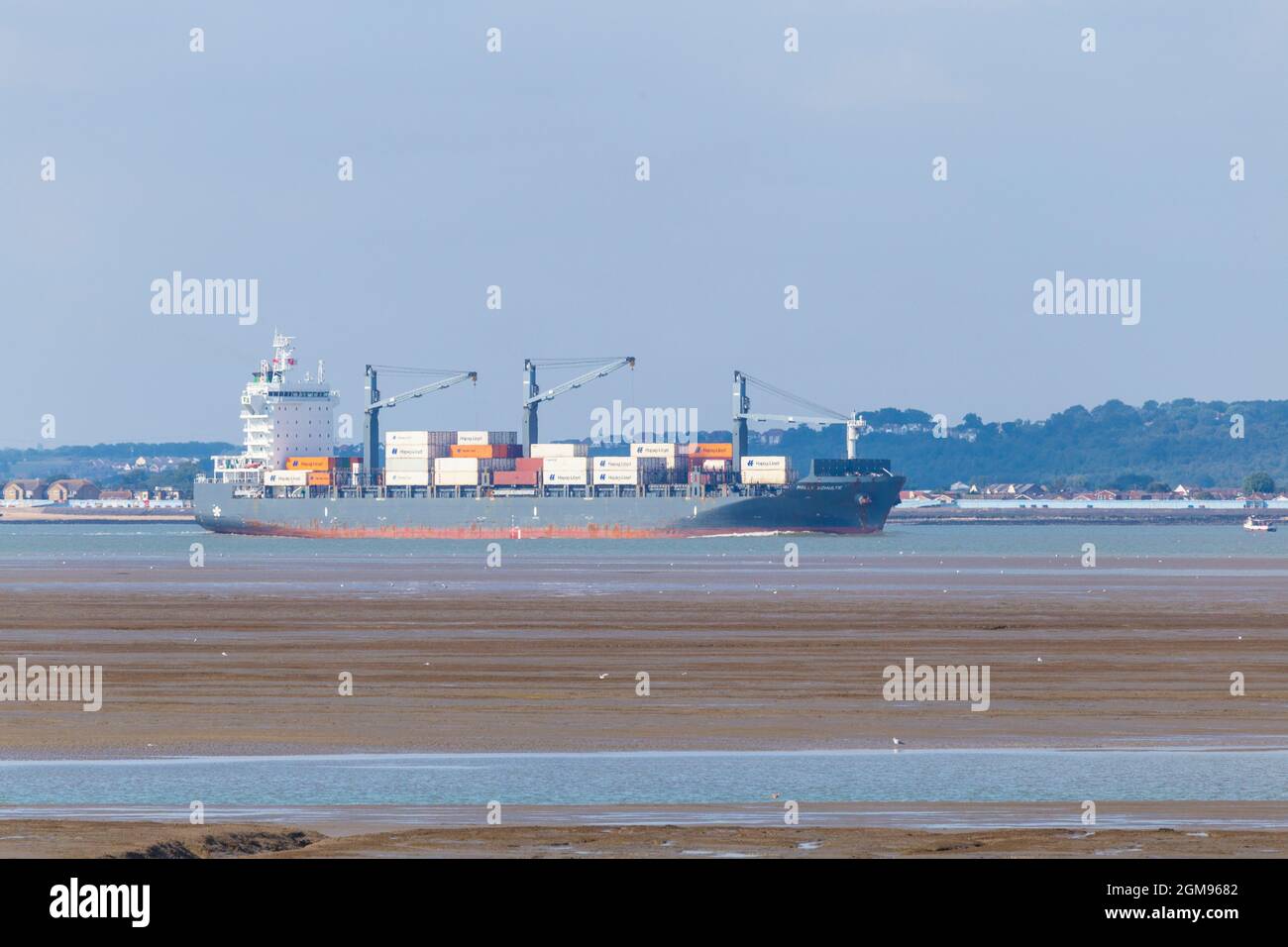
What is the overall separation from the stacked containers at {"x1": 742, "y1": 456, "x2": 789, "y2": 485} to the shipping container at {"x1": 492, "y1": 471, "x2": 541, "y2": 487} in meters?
14.9

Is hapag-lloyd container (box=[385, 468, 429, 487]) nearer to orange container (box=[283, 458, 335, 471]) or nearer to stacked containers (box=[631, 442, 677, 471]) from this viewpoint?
orange container (box=[283, 458, 335, 471])

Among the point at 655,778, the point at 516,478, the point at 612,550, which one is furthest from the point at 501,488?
the point at 655,778

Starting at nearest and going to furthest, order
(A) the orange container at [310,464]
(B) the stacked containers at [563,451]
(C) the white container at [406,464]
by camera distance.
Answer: (B) the stacked containers at [563,451] < (C) the white container at [406,464] < (A) the orange container at [310,464]

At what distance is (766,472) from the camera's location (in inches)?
5025

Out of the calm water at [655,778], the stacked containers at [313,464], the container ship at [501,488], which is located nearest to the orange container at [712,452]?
the container ship at [501,488]

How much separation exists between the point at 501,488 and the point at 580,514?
7.23 meters

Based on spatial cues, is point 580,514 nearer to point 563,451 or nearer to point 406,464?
point 563,451

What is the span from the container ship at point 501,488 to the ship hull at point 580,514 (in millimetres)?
86

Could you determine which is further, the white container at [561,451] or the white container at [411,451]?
the white container at [411,451]

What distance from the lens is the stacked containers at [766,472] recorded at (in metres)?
127

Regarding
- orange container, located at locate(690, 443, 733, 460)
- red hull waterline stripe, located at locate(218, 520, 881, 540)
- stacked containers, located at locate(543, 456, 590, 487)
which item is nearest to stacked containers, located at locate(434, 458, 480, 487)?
red hull waterline stripe, located at locate(218, 520, 881, 540)

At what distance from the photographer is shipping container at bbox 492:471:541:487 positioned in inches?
4983

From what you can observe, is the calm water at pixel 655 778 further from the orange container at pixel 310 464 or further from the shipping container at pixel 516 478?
the orange container at pixel 310 464
